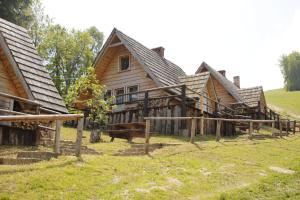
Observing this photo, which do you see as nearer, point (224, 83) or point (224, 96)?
point (224, 83)

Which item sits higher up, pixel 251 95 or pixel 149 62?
pixel 149 62

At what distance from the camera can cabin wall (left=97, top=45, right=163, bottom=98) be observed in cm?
2639

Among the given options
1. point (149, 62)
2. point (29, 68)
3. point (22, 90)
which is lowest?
point (22, 90)

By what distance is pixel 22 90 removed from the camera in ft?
53.8

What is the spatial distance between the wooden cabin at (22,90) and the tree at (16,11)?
1539 cm

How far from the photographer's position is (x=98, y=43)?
59469mm

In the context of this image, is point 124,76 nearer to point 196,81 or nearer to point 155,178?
point 196,81

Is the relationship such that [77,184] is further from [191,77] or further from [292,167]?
[191,77]

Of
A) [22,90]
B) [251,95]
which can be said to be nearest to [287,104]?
[251,95]

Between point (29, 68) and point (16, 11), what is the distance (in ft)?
63.0

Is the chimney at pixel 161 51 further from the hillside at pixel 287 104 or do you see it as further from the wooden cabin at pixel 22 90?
the hillside at pixel 287 104

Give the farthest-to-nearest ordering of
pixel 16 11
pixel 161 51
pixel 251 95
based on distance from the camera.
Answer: pixel 251 95 < pixel 16 11 < pixel 161 51

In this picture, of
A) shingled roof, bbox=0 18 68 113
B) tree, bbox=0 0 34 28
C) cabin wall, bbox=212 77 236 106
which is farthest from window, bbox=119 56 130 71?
cabin wall, bbox=212 77 236 106

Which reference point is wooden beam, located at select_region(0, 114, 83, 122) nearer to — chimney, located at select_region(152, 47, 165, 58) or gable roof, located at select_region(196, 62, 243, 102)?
chimney, located at select_region(152, 47, 165, 58)
